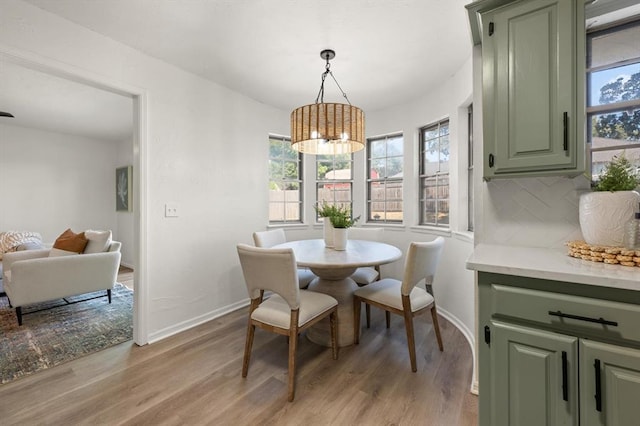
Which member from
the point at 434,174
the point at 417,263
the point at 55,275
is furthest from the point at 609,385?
the point at 55,275

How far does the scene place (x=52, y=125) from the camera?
436 centimetres

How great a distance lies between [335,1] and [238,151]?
1.84m

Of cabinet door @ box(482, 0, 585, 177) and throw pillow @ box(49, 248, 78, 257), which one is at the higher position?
cabinet door @ box(482, 0, 585, 177)

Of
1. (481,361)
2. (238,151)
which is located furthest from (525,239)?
(238,151)

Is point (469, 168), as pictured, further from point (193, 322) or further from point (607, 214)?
point (193, 322)

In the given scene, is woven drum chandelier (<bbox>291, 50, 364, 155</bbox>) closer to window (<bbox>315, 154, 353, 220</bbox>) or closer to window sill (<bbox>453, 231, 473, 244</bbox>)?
window sill (<bbox>453, 231, 473, 244</bbox>)

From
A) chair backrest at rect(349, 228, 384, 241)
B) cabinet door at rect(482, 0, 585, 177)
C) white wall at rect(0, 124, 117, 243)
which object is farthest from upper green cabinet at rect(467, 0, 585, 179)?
white wall at rect(0, 124, 117, 243)

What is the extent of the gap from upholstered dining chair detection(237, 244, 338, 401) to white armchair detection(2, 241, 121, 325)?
2387mm

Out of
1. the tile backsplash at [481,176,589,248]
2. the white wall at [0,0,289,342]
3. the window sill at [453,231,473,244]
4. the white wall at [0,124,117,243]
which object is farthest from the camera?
the white wall at [0,124,117,243]

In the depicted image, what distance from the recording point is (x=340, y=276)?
2.30 meters

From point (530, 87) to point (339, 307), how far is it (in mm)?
1898

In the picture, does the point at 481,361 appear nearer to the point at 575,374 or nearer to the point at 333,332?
the point at 575,374

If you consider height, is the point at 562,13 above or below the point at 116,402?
above

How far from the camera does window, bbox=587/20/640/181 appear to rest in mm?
1284
